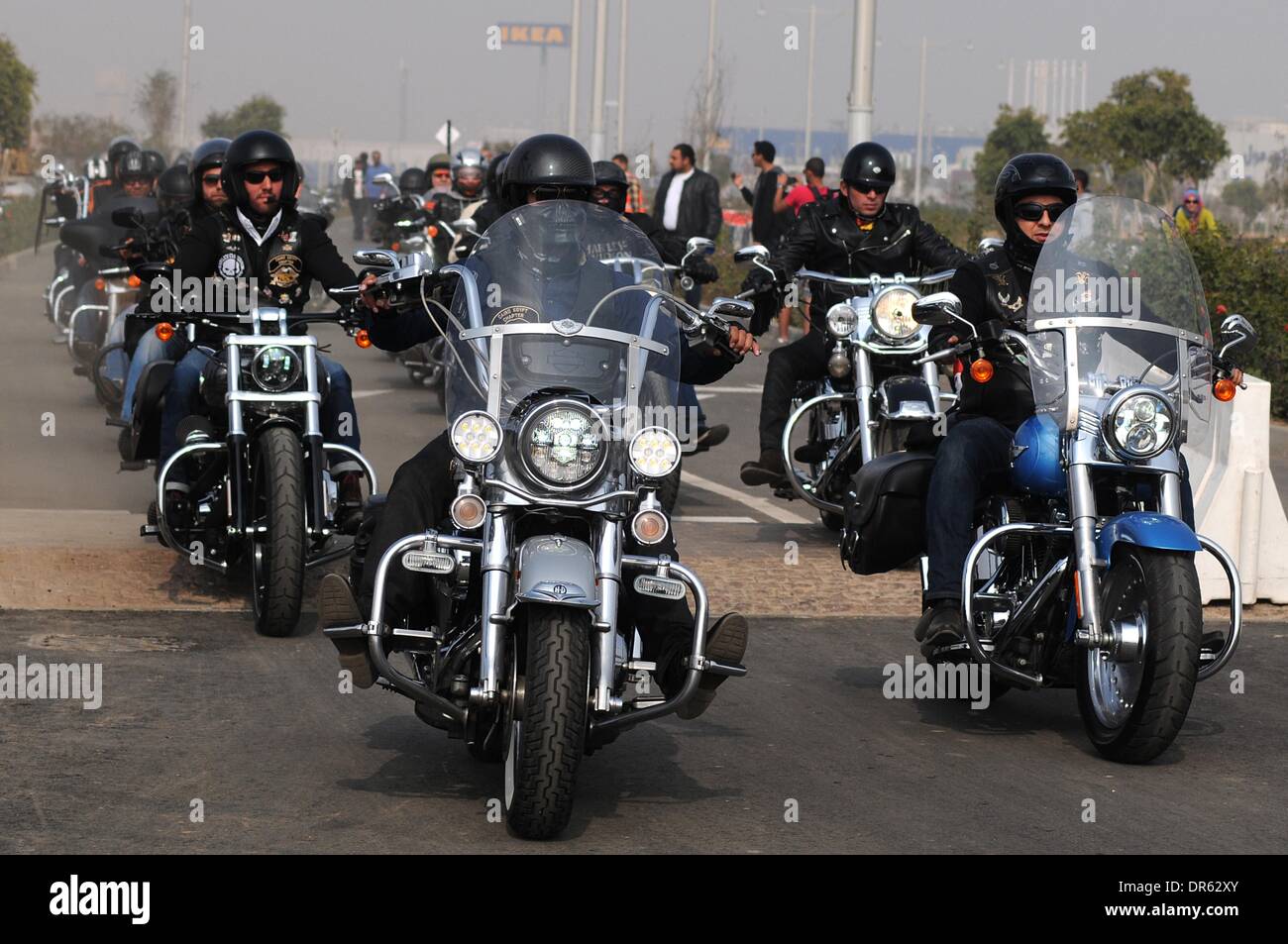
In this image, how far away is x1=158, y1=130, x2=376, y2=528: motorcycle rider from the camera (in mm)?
8414

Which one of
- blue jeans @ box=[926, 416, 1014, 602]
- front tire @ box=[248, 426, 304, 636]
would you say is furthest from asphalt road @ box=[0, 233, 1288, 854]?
blue jeans @ box=[926, 416, 1014, 602]

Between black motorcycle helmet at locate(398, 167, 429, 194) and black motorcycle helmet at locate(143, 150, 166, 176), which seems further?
black motorcycle helmet at locate(398, 167, 429, 194)

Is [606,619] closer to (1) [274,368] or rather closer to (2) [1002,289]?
(2) [1002,289]

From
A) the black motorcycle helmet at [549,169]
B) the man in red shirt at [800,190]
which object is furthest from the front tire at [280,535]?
the man in red shirt at [800,190]

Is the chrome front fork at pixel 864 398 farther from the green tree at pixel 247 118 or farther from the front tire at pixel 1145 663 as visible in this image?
the green tree at pixel 247 118

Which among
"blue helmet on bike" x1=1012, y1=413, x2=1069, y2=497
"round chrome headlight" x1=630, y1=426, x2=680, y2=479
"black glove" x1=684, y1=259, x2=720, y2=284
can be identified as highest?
"black glove" x1=684, y1=259, x2=720, y2=284

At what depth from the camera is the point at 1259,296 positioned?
55.2ft

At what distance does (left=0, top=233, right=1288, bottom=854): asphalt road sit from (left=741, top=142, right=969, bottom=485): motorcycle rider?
5.15 ft

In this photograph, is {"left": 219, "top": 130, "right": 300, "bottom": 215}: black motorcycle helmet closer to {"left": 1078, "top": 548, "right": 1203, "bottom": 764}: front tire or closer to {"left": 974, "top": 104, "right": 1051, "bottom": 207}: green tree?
{"left": 1078, "top": 548, "right": 1203, "bottom": 764}: front tire

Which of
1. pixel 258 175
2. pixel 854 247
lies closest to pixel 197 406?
pixel 258 175

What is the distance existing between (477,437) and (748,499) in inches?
275

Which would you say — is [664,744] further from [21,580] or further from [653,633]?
[21,580]

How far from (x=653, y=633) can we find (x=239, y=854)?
4.21ft
